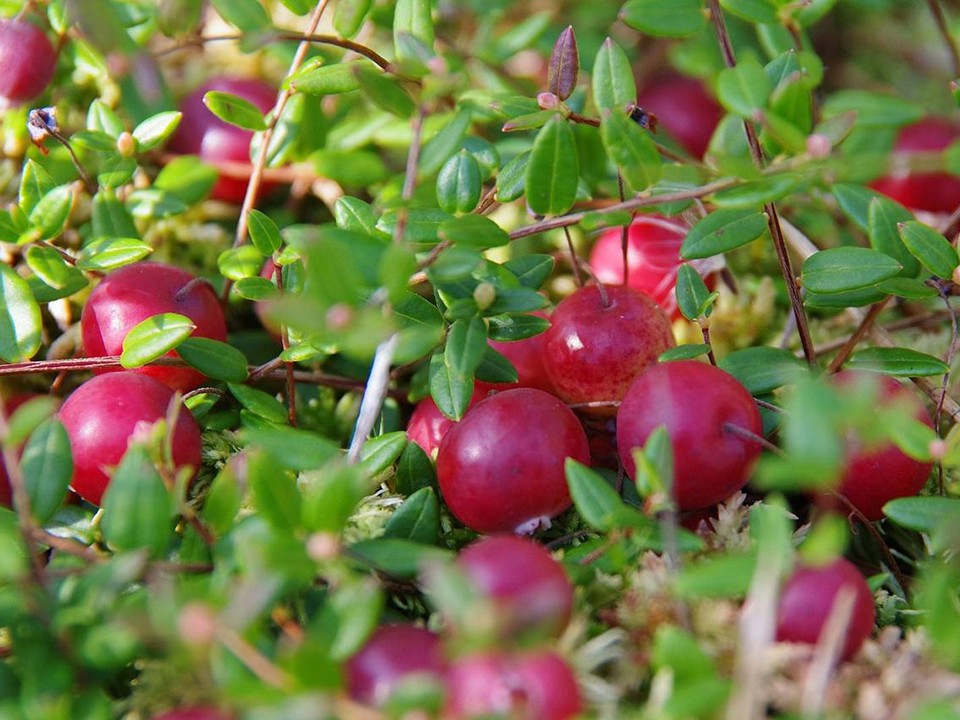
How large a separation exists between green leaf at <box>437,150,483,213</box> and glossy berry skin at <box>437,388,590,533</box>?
10.8 inches

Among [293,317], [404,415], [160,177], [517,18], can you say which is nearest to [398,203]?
[293,317]

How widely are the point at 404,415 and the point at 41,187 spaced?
628mm

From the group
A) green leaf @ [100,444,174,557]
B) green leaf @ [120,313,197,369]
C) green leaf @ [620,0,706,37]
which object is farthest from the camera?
green leaf @ [620,0,706,37]

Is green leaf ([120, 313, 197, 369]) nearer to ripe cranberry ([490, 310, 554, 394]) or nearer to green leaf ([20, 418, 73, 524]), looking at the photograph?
green leaf ([20, 418, 73, 524])

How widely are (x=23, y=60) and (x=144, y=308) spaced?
1.75ft

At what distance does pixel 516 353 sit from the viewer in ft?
4.52

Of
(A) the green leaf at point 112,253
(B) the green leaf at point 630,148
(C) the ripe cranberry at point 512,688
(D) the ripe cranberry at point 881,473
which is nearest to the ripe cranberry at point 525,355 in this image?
(B) the green leaf at point 630,148

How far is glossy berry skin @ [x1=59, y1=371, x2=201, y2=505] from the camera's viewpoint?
114 centimetres

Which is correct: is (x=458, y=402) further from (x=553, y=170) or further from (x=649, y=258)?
(x=649, y=258)

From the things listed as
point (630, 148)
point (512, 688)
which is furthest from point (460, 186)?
point (512, 688)

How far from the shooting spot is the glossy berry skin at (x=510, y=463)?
1.12 metres

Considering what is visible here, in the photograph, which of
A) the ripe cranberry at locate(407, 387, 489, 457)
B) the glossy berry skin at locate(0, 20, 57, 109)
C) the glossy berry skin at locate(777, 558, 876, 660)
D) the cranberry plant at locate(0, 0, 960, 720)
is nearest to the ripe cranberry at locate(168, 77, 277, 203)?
the cranberry plant at locate(0, 0, 960, 720)

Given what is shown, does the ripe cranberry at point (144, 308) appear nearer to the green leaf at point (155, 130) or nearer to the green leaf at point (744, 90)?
the green leaf at point (155, 130)

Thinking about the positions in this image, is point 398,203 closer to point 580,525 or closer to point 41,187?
point 580,525
